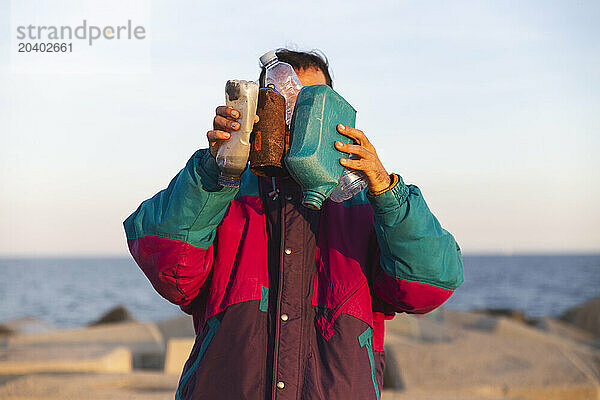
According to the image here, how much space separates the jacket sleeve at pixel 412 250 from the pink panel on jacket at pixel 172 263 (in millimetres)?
607

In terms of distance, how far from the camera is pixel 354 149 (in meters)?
2.11

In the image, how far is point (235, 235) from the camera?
2.39 metres

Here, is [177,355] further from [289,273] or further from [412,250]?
[412,250]

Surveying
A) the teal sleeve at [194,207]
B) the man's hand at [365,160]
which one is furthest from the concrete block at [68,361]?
the man's hand at [365,160]

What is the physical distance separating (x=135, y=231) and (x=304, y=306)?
63 cm

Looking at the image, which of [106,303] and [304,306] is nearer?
[304,306]

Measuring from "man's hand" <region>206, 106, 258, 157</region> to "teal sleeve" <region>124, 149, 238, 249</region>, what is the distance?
0.05 metres

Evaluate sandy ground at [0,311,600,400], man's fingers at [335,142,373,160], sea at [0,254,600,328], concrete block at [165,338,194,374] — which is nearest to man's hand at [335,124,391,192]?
man's fingers at [335,142,373,160]

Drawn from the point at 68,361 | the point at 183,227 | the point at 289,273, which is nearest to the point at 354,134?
the point at 289,273

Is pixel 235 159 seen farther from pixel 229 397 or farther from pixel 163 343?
pixel 163 343

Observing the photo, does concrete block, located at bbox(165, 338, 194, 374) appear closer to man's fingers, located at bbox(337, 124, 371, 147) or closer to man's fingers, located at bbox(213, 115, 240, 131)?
man's fingers, located at bbox(213, 115, 240, 131)

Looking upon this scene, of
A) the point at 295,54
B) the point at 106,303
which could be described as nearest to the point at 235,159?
the point at 295,54

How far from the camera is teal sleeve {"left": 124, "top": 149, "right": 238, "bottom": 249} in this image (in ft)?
7.25

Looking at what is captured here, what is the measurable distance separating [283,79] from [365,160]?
63 cm
